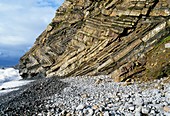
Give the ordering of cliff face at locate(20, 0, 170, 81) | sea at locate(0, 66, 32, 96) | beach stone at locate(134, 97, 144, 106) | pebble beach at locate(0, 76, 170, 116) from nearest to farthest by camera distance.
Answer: pebble beach at locate(0, 76, 170, 116) < beach stone at locate(134, 97, 144, 106) < cliff face at locate(20, 0, 170, 81) < sea at locate(0, 66, 32, 96)

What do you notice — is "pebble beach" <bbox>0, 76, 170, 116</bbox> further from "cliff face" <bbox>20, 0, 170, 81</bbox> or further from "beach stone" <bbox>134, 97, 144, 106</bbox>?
"cliff face" <bbox>20, 0, 170, 81</bbox>

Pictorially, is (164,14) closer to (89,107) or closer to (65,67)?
(65,67)

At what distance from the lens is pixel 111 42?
34.2 metres

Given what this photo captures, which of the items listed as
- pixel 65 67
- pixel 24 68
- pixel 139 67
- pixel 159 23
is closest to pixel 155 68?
pixel 139 67

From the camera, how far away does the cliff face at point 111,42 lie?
27.8m

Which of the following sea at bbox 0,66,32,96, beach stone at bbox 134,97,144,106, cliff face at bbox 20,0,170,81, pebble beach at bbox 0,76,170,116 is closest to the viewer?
pebble beach at bbox 0,76,170,116

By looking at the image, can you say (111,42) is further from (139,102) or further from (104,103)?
(139,102)

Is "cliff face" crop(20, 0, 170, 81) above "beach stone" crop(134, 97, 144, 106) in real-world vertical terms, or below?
above

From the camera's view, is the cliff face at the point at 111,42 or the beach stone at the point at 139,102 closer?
the beach stone at the point at 139,102

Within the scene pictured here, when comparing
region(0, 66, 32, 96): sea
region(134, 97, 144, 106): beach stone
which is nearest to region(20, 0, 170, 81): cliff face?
region(0, 66, 32, 96): sea

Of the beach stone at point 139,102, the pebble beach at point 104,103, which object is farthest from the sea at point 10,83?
the beach stone at point 139,102

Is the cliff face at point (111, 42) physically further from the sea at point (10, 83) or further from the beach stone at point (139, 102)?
the beach stone at point (139, 102)

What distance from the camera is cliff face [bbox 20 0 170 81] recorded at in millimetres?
27750

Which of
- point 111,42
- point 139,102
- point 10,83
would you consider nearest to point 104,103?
point 139,102
